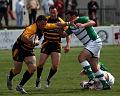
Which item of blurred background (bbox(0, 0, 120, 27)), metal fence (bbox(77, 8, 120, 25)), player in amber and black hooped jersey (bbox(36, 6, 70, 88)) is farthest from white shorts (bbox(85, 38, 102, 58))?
metal fence (bbox(77, 8, 120, 25))

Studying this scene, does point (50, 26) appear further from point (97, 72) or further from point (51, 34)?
point (97, 72)

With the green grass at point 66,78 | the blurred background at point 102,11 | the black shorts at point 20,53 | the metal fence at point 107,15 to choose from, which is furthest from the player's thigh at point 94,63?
the metal fence at point 107,15

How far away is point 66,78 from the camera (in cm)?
1994

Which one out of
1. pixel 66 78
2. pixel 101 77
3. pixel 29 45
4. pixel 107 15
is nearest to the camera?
pixel 29 45

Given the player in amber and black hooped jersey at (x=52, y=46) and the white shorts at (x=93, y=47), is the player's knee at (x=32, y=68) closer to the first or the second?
the player in amber and black hooped jersey at (x=52, y=46)

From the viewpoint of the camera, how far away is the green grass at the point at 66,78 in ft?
53.3

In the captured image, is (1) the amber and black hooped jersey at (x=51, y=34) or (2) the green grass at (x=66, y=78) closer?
(2) the green grass at (x=66, y=78)

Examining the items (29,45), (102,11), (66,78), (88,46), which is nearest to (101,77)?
(88,46)

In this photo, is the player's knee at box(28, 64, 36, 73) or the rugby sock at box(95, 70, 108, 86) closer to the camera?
the player's knee at box(28, 64, 36, 73)

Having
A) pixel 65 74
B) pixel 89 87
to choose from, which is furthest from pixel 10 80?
pixel 65 74

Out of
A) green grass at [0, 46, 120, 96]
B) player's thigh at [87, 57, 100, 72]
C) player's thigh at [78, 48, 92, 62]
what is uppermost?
player's thigh at [78, 48, 92, 62]

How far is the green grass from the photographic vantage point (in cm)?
1625

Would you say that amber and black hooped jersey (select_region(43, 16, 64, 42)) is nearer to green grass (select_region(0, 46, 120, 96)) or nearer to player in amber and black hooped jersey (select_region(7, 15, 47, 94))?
green grass (select_region(0, 46, 120, 96))

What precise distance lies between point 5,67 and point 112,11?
17.2 m
